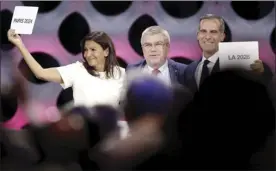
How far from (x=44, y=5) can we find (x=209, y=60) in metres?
0.72

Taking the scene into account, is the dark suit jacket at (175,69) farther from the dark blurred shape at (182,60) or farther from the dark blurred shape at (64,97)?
the dark blurred shape at (64,97)

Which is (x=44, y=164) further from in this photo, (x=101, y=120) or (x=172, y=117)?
(x=172, y=117)

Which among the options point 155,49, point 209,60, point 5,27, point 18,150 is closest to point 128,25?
point 155,49

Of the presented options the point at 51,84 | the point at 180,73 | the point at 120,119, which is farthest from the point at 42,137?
the point at 180,73

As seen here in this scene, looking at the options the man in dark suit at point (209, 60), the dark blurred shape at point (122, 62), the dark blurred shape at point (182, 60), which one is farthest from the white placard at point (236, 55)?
the dark blurred shape at point (122, 62)

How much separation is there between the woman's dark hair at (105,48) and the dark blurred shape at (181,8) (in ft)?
0.89

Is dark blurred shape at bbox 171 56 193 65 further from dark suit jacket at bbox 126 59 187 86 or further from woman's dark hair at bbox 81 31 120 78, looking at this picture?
woman's dark hair at bbox 81 31 120 78

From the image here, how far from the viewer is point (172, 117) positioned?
132cm

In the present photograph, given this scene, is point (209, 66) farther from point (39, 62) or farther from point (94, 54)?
point (39, 62)

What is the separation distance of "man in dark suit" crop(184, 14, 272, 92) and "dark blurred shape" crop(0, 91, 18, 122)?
2.37ft

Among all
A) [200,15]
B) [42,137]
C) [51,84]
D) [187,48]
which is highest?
[200,15]

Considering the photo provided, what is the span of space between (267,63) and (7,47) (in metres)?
1.08

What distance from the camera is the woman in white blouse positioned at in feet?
4.29

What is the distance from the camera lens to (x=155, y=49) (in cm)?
132
